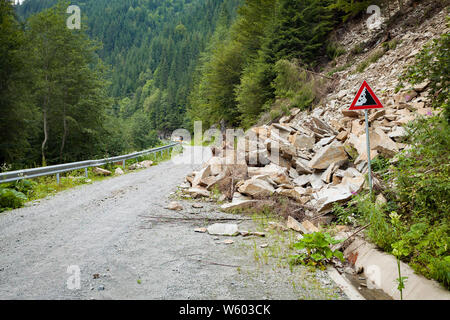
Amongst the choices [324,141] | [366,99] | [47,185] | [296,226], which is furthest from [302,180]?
[47,185]

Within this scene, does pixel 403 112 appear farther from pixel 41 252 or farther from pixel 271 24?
pixel 271 24

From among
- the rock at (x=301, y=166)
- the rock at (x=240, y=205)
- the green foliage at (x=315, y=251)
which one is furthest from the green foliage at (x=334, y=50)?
the green foliage at (x=315, y=251)

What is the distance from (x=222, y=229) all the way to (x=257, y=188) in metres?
2.20

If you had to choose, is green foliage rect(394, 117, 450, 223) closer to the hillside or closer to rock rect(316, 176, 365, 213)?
the hillside

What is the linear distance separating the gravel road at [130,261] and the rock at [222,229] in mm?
277

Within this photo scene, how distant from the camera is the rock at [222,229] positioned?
5.65 meters

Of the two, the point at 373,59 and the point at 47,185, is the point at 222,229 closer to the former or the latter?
the point at 47,185

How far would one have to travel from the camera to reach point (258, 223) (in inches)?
252

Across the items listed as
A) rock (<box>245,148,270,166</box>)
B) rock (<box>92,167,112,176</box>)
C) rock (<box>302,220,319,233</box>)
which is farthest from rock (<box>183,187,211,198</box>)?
rock (<box>92,167,112,176</box>)

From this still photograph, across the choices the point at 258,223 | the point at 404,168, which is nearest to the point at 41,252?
the point at 258,223

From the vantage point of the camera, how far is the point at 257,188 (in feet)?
25.0

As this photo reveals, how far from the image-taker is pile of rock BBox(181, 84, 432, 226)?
711 centimetres
